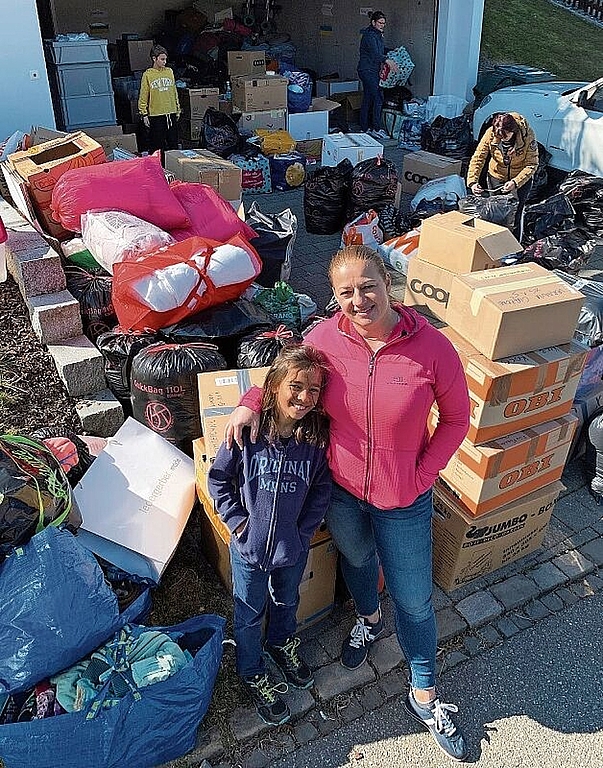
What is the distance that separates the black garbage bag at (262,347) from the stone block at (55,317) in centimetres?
115

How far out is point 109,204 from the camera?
4.67 metres

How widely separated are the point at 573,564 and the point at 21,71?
6.68 meters

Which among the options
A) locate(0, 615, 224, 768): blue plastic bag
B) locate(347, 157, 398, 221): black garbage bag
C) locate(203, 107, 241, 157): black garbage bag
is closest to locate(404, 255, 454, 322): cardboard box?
locate(0, 615, 224, 768): blue plastic bag

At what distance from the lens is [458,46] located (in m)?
10.9

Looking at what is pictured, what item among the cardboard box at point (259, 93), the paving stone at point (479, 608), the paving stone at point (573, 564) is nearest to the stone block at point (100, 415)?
the paving stone at point (479, 608)

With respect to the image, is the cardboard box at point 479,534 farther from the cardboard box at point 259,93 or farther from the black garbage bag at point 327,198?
the cardboard box at point 259,93

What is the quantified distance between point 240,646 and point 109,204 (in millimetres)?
3095

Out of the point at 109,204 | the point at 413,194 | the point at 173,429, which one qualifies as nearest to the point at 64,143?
the point at 109,204

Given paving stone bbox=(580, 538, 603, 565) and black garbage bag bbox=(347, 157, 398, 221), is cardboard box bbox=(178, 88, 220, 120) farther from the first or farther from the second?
paving stone bbox=(580, 538, 603, 565)

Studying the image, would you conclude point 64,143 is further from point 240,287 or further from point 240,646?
point 240,646

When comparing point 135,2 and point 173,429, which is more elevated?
point 135,2

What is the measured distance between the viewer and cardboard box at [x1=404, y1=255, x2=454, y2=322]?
13.4 ft

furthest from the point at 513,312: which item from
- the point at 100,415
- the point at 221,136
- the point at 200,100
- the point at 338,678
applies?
the point at 200,100

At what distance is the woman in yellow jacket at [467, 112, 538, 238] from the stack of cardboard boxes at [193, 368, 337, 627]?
3.97 m
